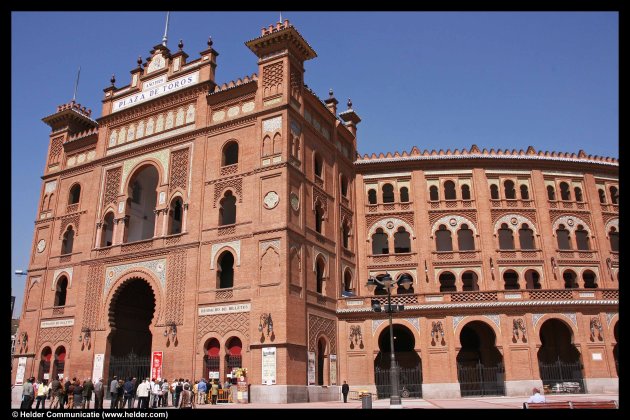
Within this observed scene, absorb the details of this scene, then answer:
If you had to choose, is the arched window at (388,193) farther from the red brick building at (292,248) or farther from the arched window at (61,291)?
the arched window at (61,291)

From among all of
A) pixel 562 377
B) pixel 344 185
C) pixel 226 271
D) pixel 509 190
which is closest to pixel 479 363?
pixel 562 377

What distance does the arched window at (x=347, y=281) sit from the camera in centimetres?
3027

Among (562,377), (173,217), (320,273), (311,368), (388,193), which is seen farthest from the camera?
(388,193)

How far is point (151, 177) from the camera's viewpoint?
32.8 m

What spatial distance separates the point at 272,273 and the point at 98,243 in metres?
12.0

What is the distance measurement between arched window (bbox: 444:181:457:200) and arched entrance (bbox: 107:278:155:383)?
60.8 ft

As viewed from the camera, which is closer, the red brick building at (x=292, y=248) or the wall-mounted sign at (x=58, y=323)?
the red brick building at (x=292, y=248)

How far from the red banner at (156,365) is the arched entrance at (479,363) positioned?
1452cm

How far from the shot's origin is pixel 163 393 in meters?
21.9

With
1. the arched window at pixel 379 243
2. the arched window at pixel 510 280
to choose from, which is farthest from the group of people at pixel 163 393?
the arched window at pixel 510 280

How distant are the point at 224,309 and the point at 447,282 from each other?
45.5ft

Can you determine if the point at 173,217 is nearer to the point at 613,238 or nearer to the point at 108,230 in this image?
the point at 108,230

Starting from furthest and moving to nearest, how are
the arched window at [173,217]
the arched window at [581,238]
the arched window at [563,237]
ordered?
the arched window at [581,238] < the arched window at [563,237] < the arched window at [173,217]

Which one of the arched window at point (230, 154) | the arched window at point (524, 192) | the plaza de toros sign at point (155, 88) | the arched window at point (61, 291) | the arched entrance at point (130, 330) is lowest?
the arched entrance at point (130, 330)
